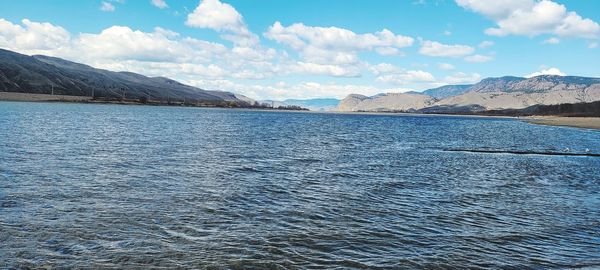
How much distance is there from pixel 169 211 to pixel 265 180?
11.2 m

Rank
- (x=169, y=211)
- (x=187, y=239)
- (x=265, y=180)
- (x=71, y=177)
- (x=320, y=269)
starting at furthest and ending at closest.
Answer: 1. (x=265, y=180)
2. (x=71, y=177)
3. (x=169, y=211)
4. (x=187, y=239)
5. (x=320, y=269)

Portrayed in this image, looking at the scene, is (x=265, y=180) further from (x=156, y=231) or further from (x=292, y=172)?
(x=156, y=231)

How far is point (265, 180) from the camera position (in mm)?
32344

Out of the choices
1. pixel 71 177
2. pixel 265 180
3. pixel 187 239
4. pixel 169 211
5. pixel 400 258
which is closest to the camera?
pixel 400 258

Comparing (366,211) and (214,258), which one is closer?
(214,258)

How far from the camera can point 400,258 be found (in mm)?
16047

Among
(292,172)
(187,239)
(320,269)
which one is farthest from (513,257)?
(292,172)

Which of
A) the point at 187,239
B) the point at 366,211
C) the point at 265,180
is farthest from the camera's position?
the point at 265,180

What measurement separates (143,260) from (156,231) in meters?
3.53

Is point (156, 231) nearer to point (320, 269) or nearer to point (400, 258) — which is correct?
point (320, 269)

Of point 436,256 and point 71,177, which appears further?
point 71,177

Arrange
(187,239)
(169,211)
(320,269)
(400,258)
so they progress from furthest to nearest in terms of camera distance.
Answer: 1. (169,211)
2. (187,239)
3. (400,258)
4. (320,269)

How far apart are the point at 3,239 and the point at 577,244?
2242 cm

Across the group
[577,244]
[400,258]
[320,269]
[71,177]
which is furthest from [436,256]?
[71,177]
